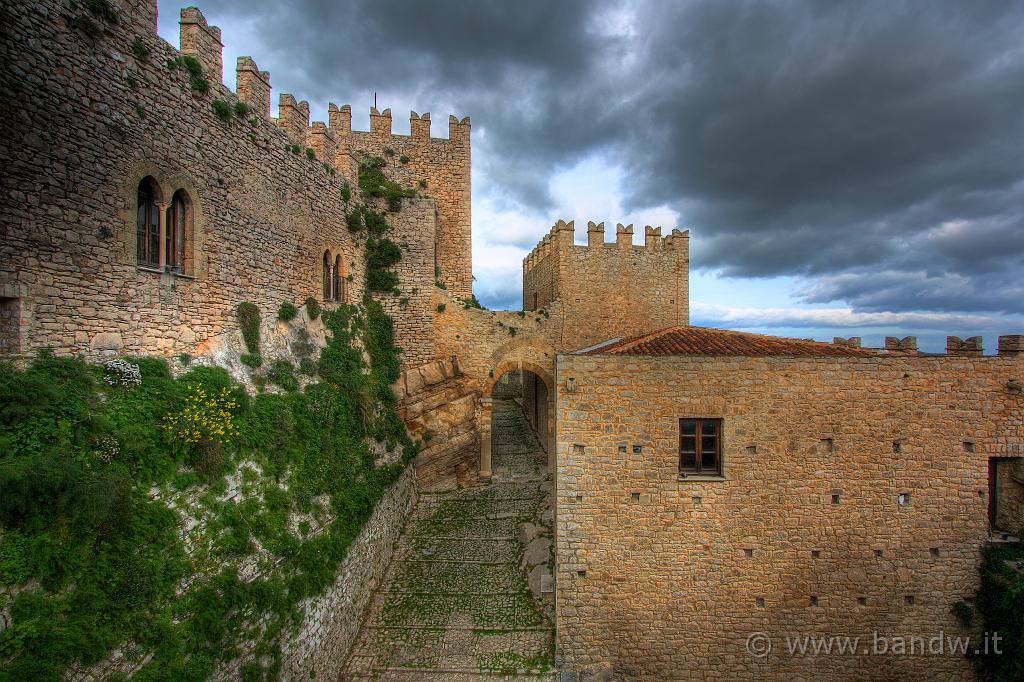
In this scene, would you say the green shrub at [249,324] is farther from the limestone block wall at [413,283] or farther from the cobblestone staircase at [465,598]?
the cobblestone staircase at [465,598]

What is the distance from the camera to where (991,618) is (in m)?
9.09

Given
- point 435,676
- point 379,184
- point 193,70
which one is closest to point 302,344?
point 193,70

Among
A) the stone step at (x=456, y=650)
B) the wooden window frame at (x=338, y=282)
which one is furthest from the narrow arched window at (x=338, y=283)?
the stone step at (x=456, y=650)

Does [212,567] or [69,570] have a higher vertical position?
[69,570]

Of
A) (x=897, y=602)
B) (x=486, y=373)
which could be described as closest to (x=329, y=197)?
(x=486, y=373)

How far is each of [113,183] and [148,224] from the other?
90 centimetres

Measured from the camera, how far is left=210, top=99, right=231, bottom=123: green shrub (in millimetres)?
9180

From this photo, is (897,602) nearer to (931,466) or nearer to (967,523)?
(967,523)

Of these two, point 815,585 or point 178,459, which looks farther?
point 815,585

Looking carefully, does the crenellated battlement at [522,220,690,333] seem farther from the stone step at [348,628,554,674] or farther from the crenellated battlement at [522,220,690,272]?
the stone step at [348,628,554,674]

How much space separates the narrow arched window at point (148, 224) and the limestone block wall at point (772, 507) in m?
7.77

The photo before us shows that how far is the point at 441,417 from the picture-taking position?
15.6 m

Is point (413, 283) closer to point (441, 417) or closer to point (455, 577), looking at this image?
point (441, 417)

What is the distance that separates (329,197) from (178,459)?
29.1ft
